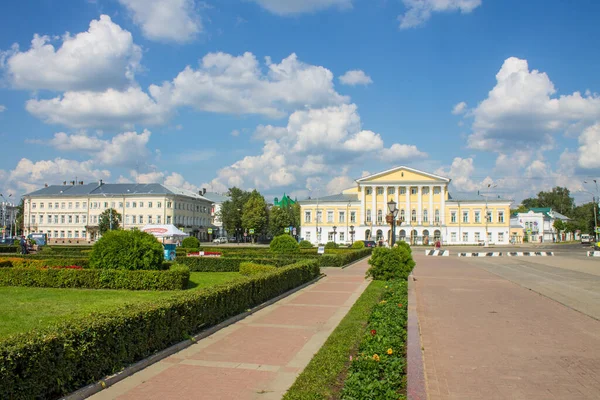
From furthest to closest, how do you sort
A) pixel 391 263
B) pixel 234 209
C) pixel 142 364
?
pixel 234 209
pixel 391 263
pixel 142 364

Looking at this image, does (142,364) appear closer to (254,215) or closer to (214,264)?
(214,264)

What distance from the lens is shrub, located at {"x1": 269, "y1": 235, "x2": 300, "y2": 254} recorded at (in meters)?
32.7

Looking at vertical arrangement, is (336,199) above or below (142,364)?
above

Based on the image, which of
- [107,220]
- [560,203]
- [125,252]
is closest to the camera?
[125,252]

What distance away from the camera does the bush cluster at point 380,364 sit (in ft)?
19.1

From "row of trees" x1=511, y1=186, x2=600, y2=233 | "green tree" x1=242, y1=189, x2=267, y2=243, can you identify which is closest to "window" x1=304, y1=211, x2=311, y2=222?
"green tree" x1=242, y1=189, x2=267, y2=243

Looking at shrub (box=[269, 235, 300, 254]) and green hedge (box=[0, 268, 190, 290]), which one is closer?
green hedge (box=[0, 268, 190, 290])

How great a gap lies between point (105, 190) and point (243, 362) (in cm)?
8798

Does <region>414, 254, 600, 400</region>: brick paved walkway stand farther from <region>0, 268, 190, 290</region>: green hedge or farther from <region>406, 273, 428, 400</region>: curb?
<region>0, 268, 190, 290</region>: green hedge

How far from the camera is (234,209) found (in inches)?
3750

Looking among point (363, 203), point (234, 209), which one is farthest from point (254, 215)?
point (363, 203)

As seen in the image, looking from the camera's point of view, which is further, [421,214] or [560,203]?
[560,203]

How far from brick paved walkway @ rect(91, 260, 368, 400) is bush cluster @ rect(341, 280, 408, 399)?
3.45 ft

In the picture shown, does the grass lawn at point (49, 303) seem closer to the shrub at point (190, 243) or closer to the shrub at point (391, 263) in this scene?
the shrub at point (391, 263)
